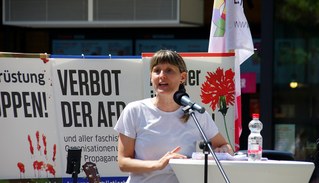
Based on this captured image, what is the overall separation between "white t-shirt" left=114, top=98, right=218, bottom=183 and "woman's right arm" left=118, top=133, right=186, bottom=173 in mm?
35

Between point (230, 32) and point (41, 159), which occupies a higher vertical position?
point (230, 32)

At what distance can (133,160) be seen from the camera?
4.74m

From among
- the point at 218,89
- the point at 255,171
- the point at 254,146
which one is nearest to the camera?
the point at 255,171

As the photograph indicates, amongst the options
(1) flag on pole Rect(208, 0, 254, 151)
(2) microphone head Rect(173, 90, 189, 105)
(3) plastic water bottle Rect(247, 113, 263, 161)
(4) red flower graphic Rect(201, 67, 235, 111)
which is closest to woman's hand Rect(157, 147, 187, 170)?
(2) microphone head Rect(173, 90, 189, 105)

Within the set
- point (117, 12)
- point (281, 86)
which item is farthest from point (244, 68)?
point (117, 12)

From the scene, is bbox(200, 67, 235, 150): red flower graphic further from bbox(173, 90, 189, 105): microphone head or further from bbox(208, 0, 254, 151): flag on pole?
bbox(173, 90, 189, 105): microphone head

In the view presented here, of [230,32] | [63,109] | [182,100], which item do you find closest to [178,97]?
[182,100]

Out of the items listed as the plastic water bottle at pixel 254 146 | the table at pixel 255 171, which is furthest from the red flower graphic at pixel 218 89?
the table at pixel 255 171

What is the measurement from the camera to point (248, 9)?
39.3ft

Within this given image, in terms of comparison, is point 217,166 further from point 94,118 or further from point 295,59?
point 295,59

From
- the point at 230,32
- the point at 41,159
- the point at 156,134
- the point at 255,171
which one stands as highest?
the point at 230,32

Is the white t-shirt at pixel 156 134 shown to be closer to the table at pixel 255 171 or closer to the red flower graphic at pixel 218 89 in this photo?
the table at pixel 255 171

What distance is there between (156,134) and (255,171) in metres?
0.68

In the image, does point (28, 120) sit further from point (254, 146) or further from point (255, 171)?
point (255, 171)
